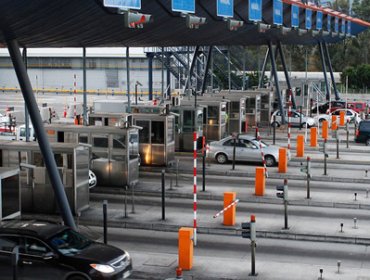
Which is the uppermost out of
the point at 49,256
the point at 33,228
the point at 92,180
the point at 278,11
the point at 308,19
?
the point at 308,19

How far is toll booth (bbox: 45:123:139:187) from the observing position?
80.9 feet

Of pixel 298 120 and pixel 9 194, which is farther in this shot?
pixel 298 120

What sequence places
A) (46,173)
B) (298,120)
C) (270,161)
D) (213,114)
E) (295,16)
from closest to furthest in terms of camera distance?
1. (46,173)
2. (270,161)
3. (213,114)
4. (295,16)
5. (298,120)

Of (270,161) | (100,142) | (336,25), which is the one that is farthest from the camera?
(336,25)

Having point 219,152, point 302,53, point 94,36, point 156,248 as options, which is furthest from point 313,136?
point 302,53

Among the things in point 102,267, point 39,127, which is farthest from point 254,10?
point 102,267

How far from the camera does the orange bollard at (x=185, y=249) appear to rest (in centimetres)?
1562

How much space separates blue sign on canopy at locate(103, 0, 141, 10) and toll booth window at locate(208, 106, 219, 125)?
18681mm

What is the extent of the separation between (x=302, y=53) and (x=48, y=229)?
80.8 metres

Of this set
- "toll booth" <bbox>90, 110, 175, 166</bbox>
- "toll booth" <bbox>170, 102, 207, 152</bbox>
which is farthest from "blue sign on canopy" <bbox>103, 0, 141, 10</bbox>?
"toll booth" <bbox>170, 102, 207, 152</bbox>

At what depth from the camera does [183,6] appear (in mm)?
21109

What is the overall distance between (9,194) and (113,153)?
7.27 meters

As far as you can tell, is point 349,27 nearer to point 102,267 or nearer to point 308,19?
point 308,19

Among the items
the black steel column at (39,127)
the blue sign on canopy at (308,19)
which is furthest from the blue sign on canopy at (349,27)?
the black steel column at (39,127)
